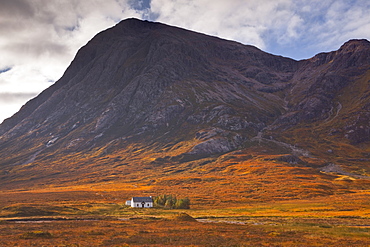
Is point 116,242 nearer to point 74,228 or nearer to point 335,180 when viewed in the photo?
point 74,228

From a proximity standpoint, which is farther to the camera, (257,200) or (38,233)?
(257,200)

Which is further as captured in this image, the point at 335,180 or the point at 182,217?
the point at 335,180

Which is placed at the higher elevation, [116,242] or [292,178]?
[292,178]

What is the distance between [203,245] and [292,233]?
18.6 m

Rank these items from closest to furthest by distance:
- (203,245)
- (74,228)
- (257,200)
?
(203,245)
(74,228)
(257,200)

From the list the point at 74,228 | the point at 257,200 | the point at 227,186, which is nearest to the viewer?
the point at 74,228

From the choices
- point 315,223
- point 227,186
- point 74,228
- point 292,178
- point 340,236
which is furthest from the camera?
point 292,178

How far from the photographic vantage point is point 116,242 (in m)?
46.0

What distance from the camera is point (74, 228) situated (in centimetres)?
6006

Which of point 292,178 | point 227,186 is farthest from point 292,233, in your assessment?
point 292,178

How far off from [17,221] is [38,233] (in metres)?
25.3

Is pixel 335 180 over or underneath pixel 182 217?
over

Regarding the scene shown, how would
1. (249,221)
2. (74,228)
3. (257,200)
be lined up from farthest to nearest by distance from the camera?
(257,200), (249,221), (74,228)

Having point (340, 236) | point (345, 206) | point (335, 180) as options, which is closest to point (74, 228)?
point (340, 236)
